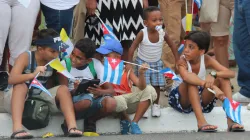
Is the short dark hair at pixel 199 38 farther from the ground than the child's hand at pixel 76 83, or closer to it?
farther from the ground

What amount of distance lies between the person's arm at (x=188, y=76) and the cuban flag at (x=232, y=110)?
0.27 metres

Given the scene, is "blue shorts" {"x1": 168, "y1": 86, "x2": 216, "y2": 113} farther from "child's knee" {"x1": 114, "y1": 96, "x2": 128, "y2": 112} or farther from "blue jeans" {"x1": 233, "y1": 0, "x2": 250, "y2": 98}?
"blue jeans" {"x1": 233, "y1": 0, "x2": 250, "y2": 98}

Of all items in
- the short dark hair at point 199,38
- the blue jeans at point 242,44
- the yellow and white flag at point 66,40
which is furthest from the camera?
the blue jeans at point 242,44

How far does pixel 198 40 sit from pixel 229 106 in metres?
0.70

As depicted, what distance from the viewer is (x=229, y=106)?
6.53m

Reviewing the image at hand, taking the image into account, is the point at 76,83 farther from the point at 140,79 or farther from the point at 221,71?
the point at 221,71

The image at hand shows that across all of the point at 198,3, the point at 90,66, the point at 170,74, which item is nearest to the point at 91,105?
the point at 90,66

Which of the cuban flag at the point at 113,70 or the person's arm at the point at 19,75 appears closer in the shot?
the person's arm at the point at 19,75

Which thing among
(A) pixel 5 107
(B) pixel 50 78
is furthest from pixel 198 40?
(A) pixel 5 107

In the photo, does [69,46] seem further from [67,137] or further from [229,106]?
[229,106]

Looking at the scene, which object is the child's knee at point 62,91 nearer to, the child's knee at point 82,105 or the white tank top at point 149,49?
the child's knee at point 82,105

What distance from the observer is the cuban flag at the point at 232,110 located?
6.52m

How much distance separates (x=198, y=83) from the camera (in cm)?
657

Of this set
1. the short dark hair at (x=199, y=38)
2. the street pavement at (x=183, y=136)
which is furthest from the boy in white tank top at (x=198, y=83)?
the street pavement at (x=183, y=136)
